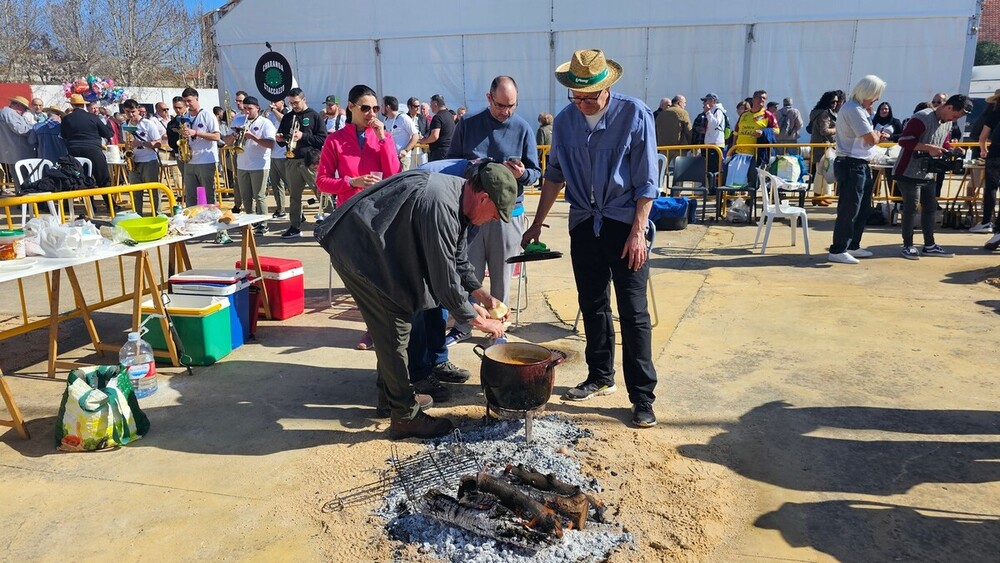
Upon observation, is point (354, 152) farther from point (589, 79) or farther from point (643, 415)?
point (643, 415)

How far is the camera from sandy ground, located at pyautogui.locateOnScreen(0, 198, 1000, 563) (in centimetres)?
302

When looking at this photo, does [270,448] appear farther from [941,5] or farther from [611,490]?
[941,5]

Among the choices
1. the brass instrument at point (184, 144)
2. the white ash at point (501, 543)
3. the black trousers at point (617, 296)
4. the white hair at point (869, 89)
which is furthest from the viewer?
the brass instrument at point (184, 144)

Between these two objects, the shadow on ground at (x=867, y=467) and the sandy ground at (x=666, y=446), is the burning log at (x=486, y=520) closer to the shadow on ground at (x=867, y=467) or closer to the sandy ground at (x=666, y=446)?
the sandy ground at (x=666, y=446)

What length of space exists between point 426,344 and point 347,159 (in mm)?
1880

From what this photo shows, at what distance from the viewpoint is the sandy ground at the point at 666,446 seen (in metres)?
3.02

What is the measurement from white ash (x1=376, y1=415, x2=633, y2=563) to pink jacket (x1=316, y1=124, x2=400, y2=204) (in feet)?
8.26

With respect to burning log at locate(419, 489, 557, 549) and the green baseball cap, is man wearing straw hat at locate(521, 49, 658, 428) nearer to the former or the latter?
the green baseball cap

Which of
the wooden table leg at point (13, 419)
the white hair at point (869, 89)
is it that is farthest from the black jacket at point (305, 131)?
the white hair at point (869, 89)

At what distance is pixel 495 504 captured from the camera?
299 centimetres

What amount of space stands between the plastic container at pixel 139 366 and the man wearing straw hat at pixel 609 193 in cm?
291

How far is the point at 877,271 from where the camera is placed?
755cm

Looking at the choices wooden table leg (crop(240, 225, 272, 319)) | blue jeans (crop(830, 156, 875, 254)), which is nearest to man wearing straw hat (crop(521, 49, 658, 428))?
wooden table leg (crop(240, 225, 272, 319))

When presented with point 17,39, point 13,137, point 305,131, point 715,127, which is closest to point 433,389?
point 305,131
